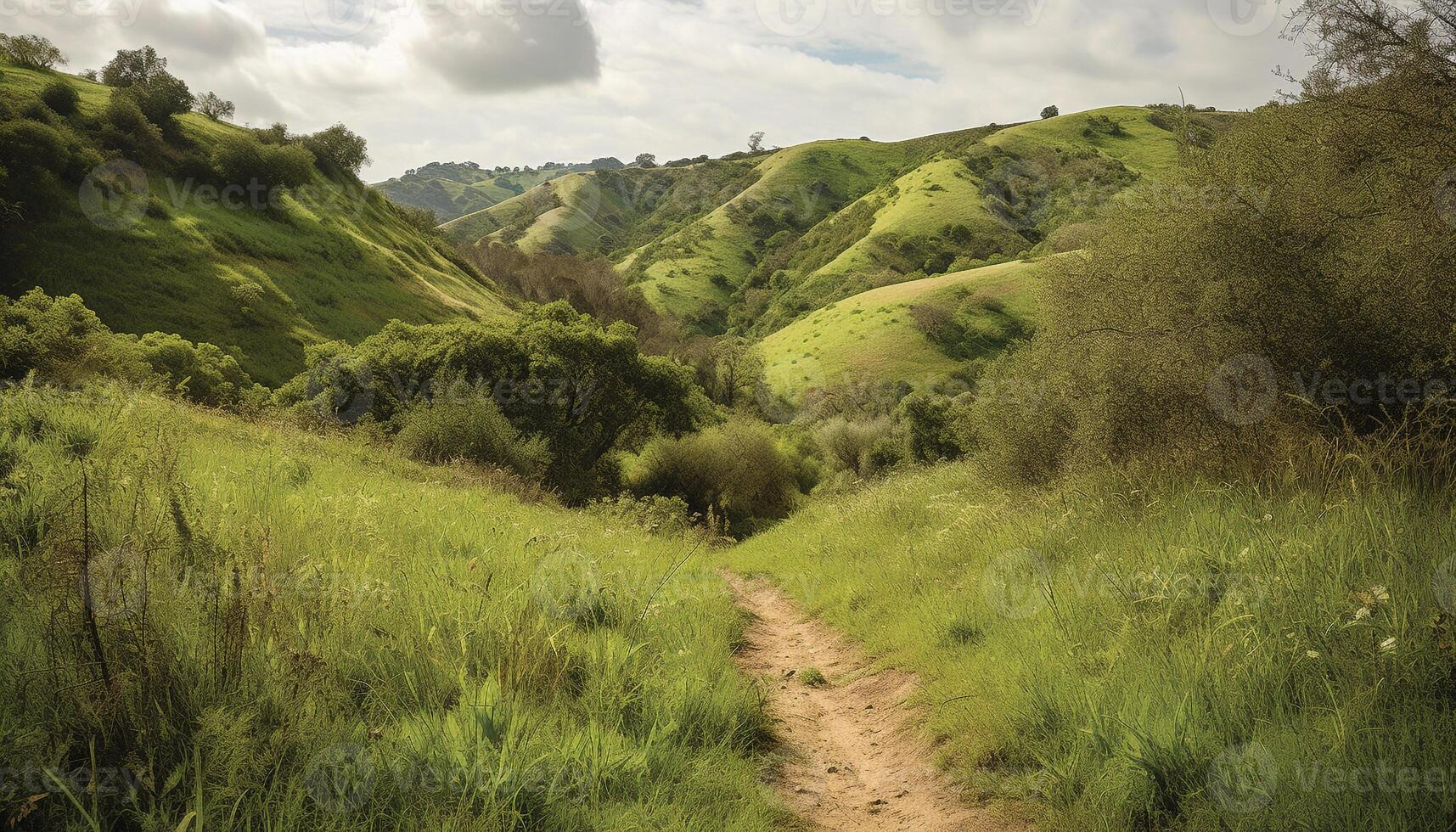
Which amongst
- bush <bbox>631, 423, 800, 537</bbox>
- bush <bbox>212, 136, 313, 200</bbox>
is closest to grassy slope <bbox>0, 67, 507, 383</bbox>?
bush <bbox>212, 136, 313, 200</bbox>

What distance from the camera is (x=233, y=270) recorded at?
46656 millimetres

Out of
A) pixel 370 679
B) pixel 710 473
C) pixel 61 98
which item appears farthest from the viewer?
pixel 61 98

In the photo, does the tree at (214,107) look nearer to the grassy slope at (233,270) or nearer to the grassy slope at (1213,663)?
the grassy slope at (233,270)

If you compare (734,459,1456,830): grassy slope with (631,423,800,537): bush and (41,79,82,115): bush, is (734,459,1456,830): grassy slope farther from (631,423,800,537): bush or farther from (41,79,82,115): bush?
(41,79,82,115): bush

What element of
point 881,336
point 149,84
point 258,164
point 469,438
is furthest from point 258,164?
point 881,336

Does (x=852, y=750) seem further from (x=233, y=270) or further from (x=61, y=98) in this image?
(x=61, y=98)

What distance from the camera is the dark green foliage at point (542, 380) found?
2783 centimetres

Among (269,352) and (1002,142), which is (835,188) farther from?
(269,352)

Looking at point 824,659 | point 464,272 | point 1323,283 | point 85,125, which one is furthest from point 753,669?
point 464,272

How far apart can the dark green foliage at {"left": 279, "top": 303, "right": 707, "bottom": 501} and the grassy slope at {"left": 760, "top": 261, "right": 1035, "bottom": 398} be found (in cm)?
2647

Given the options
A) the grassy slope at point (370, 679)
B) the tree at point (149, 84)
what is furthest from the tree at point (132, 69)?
the grassy slope at point (370, 679)

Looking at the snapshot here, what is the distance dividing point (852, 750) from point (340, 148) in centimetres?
9018

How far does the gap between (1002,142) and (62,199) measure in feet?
446

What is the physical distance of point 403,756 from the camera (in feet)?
9.91
